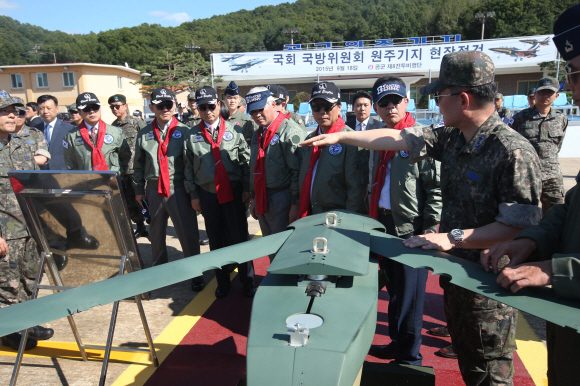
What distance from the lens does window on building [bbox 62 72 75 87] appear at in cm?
3628

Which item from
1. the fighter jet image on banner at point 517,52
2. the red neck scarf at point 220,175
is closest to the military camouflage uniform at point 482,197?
the red neck scarf at point 220,175

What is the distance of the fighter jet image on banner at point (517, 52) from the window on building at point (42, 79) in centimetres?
3851

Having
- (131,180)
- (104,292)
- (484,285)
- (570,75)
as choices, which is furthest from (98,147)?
(570,75)

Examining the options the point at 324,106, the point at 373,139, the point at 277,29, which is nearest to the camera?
the point at 373,139

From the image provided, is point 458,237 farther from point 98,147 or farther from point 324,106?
point 98,147

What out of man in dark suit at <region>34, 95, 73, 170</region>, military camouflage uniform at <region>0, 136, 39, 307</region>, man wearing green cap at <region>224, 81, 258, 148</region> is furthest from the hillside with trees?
military camouflage uniform at <region>0, 136, 39, 307</region>

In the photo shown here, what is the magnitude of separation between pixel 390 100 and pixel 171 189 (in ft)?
8.54

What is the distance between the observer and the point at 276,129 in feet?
12.3

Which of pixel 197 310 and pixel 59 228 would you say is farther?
pixel 197 310

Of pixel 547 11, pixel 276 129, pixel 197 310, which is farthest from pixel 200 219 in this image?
pixel 547 11

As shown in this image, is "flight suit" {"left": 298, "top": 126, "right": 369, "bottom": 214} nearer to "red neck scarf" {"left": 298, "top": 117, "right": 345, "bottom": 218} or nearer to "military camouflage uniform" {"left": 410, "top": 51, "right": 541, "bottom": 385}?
"red neck scarf" {"left": 298, "top": 117, "right": 345, "bottom": 218}

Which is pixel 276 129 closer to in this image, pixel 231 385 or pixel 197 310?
pixel 197 310

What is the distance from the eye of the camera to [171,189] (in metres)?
4.38

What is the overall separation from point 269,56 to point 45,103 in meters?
24.7
